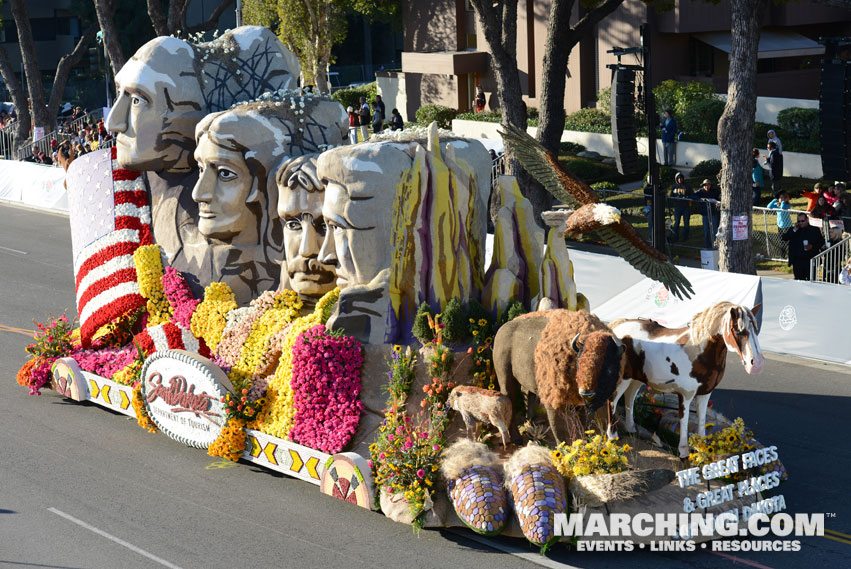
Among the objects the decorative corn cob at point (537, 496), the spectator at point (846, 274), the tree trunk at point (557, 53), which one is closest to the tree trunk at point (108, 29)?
the tree trunk at point (557, 53)

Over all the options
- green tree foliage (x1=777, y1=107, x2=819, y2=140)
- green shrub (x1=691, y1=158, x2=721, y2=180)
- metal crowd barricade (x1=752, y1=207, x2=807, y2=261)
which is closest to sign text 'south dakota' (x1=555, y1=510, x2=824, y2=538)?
metal crowd barricade (x1=752, y1=207, x2=807, y2=261)

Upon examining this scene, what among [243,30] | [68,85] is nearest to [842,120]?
[243,30]

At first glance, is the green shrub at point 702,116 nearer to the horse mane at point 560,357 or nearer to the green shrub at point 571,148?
the green shrub at point 571,148

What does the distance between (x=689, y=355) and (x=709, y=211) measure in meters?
14.2

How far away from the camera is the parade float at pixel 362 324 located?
13742mm

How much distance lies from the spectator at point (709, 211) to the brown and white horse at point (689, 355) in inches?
530

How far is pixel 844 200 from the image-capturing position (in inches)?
1021

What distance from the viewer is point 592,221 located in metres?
14.9

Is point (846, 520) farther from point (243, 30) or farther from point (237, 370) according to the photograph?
point (243, 30)

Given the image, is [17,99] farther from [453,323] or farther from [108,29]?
[453,323]

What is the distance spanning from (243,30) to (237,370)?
6.59 meters

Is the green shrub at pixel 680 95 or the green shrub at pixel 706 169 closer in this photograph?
the green shrub at pixel 706 169

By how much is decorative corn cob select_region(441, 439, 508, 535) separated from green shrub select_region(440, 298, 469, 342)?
170cm

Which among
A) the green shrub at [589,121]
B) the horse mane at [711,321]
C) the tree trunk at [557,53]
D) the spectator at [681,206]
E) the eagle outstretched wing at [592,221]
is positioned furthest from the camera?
the green shrub at [589,121]
